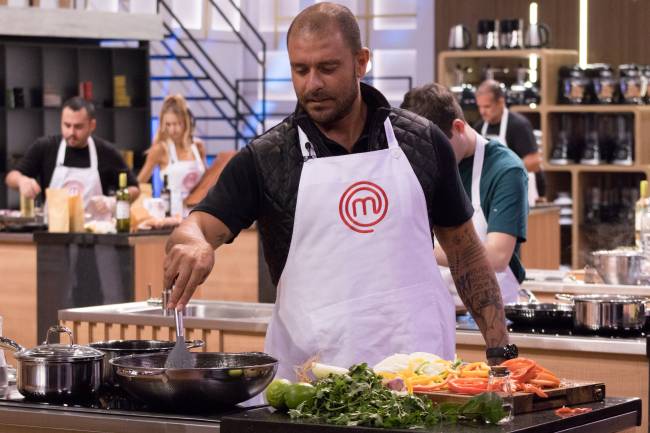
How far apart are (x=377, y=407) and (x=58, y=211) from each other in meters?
5.25

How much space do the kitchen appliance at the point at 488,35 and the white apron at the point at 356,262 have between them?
842cm

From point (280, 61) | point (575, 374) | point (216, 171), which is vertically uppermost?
point (280, 61)

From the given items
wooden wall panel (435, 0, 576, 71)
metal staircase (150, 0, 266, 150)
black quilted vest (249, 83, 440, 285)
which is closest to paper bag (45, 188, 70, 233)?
black quilted vest (249, 83, 440, 285)

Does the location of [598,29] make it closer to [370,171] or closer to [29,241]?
[29,241]

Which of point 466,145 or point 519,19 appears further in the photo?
point 519,19

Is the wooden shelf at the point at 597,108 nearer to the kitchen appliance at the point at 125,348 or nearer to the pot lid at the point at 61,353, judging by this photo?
the kitchen appliance at the point at 125,348

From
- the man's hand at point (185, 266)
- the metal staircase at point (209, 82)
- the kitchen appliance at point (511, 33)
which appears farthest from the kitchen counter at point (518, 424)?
the metal staircase at point (209, 82)

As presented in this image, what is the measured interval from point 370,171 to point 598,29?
9.10 meters

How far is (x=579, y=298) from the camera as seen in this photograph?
4.16m

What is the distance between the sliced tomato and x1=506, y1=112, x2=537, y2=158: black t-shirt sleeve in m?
7.36

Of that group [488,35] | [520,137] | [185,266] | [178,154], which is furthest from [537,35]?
[185,266]

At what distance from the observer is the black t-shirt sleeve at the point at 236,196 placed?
3248 millimetres

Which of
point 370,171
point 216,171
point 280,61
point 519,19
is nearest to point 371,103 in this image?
point 370,171

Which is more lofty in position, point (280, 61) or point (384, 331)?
point (280, 61)
